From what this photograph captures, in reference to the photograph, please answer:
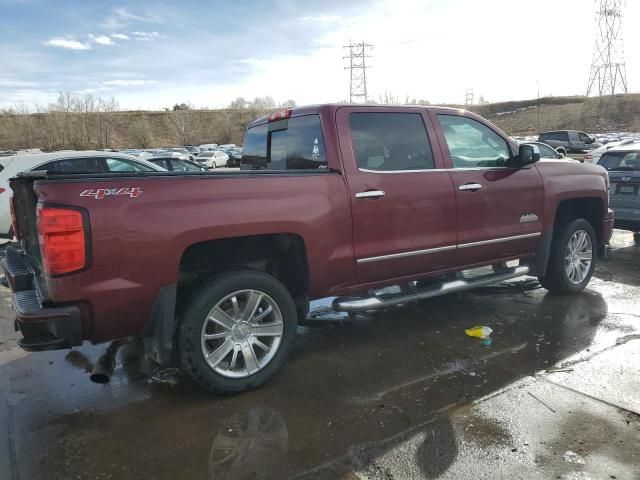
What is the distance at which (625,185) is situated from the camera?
8.65m

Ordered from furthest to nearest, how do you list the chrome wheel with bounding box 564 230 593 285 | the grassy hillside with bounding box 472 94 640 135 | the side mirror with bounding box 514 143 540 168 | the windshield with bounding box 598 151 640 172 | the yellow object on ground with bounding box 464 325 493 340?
the grassy hillside with bounding box 472 94 640 135 < the windshield with bounding box 598 151 640 172 < the chrome wheel with bounding box 564 230 593 285 < the side mirror with bounding box 514 143 540 168 < the yellow object on ground with bounding box 464 325 493 340

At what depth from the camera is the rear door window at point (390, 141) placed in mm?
4266

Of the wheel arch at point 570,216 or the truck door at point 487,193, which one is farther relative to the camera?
the wheel arch at point 570,216

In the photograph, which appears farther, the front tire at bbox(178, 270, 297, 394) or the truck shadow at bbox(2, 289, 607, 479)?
the front tire at bbox(178, 270, 297, 394)

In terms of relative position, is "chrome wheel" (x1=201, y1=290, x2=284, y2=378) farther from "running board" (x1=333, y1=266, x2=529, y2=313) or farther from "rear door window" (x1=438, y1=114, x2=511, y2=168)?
"rear door window" (x1=438, y1=114, x2=511, y2=168)

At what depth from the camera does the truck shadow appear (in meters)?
2.91

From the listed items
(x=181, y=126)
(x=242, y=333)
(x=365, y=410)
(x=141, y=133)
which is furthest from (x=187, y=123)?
(x=365, y=410)

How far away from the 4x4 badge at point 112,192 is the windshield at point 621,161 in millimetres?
8221

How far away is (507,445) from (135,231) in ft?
8.18

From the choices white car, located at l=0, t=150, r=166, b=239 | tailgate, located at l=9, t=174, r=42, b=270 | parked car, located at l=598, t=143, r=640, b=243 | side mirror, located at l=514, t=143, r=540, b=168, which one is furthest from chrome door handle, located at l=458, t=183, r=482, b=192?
white car, located at l=0, t=150, r=166, b=239

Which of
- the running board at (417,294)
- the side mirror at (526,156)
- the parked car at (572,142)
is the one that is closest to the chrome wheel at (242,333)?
the running board at (417,294)

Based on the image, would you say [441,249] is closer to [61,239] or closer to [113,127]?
[61,239]

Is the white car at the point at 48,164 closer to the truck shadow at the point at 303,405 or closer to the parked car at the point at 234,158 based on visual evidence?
the parked car at the point at 234,158

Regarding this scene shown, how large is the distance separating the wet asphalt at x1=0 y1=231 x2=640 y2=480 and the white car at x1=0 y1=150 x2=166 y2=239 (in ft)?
15.5
